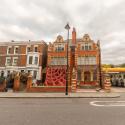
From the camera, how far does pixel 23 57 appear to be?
40656 millimetres

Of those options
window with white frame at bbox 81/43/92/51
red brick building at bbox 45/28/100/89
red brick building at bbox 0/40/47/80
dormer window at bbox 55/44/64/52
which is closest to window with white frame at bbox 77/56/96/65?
red brick building at bbox 45/28/100/89

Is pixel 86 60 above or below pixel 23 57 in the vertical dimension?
below

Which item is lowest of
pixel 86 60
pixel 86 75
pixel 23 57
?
pixel 86 75

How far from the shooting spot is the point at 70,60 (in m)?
37.2

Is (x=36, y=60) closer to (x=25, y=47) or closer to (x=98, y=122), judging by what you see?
(x=25, y=47)

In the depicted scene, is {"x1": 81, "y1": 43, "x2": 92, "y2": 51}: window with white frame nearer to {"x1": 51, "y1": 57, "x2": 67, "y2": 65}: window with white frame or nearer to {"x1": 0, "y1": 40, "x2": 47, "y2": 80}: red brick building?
{"x1": 51, "y1": 57, "x2": 67, "y2": 65}: window with white frame

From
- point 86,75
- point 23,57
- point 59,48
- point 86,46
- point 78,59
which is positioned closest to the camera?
point 86,75

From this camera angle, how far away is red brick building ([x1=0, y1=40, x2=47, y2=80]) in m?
39.2

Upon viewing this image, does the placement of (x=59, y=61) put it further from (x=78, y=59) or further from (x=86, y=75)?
(x=86, y=75)

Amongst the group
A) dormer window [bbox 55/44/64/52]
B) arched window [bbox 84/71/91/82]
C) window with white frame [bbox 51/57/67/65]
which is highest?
dormer window [bbox 55/44/64/52]

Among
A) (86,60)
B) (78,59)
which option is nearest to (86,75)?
(86,60)

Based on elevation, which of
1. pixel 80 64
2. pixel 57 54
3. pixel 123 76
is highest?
pixel 57 54

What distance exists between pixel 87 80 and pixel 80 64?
3.93m

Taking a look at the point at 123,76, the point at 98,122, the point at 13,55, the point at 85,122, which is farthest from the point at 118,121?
the point at 13,55
